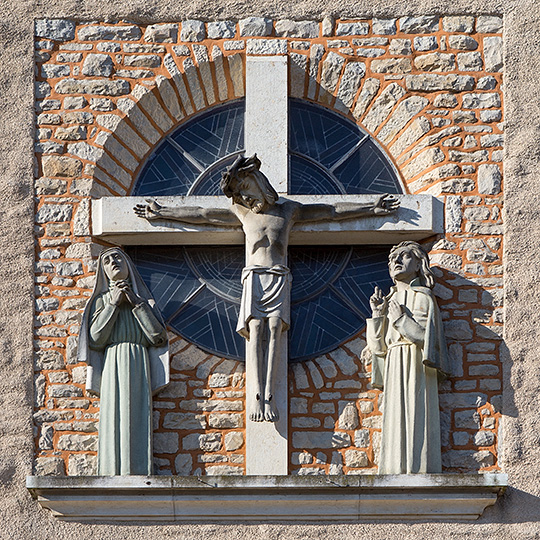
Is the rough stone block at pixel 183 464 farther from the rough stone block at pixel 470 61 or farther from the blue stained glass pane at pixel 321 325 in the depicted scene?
the rough stone block at pixel 470 61

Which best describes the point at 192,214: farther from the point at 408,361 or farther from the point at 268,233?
the point at 408,361

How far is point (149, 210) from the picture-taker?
13594 mm

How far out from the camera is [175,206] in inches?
537

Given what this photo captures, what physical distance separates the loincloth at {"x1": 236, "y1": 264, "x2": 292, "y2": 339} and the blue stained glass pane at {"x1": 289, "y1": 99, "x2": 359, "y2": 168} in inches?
44.5

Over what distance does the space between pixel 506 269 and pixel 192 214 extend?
81.1 inches

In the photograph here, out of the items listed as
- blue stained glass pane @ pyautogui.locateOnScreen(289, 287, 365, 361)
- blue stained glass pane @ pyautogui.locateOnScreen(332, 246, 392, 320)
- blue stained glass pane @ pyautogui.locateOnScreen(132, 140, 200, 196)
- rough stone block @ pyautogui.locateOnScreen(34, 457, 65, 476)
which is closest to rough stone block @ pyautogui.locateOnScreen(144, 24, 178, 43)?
blue stained glass pane @ pyautogui.locateOnScreen(132, 140, 200, 196)

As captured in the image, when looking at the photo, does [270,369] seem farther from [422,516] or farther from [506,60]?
[506,60]

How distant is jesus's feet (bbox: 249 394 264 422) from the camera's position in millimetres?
12984

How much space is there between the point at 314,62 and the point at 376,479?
3.01m

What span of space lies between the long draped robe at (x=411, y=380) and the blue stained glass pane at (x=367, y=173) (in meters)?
1.05

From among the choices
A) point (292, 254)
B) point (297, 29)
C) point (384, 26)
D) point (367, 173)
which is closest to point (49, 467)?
point (292, 254)

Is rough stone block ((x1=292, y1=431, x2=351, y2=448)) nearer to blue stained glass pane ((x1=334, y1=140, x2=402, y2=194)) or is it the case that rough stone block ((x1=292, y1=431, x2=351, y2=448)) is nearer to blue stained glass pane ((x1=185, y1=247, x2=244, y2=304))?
blue stained glass pane ((x1=185, y1=247, x2=244, y2=304))

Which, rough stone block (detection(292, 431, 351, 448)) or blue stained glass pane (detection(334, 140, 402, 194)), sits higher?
blue stained glass pane (detection(334, 140, 402, 194))

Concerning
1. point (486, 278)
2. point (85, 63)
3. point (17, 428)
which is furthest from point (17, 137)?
point (486, 278)
